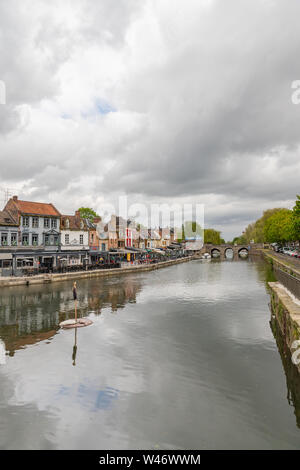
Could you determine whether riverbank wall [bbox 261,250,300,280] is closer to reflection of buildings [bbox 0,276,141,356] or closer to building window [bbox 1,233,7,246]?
reflection of buildings [bbox 0,276,141,356]

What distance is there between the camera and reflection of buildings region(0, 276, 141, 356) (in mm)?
16953

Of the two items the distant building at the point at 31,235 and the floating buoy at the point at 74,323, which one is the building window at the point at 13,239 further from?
the floating buoy at the point at 74,323

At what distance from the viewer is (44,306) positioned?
2472 centimetres

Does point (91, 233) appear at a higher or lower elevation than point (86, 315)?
higher

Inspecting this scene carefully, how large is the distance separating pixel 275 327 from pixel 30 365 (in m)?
15.0

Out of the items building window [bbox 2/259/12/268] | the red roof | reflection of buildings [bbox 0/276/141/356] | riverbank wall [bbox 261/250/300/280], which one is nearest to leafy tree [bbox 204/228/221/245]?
riverbank wall [bbox 261/250/300/280]

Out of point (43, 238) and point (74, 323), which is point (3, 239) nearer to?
point (43, 238)

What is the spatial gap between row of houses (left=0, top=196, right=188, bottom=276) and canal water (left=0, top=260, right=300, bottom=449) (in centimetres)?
2410

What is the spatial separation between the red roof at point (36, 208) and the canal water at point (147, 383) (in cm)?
2898

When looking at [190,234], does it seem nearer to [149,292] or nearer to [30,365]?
[149,292]

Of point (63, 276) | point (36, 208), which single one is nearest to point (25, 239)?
point (36, 208)
